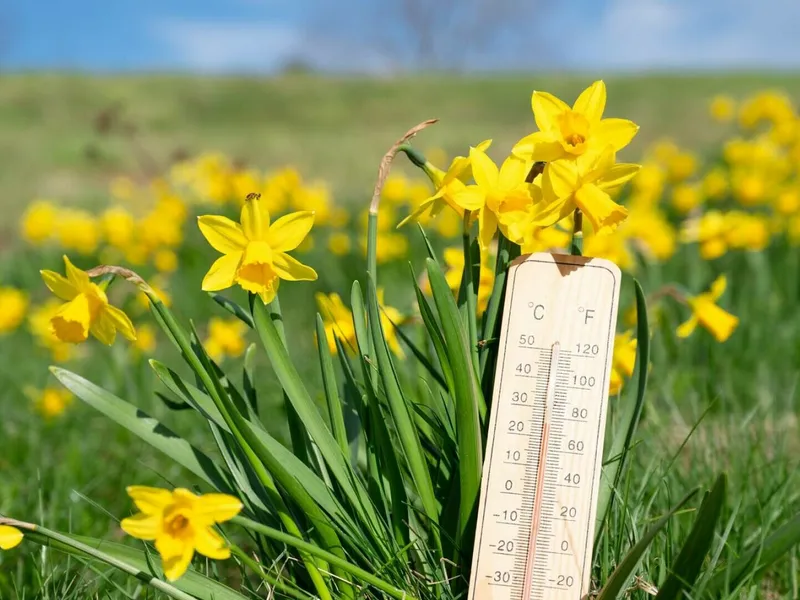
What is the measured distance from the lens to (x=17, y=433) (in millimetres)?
2900

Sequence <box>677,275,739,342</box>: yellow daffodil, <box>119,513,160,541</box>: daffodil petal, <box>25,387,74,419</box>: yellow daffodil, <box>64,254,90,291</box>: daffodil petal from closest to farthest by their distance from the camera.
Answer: <box>119,513,160,541</box>: daffodil petal < <box>64,254,90,291</box>: daffodil petal < <box>677,275,739,342</box>: yellow daffodil < <box>25,387,74,419</box>: yellow daffodil

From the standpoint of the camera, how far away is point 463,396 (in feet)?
3.92

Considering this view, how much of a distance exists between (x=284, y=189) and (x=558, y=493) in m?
4.08

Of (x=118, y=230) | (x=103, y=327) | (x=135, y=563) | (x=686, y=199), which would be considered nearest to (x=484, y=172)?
(x=103, y=327)

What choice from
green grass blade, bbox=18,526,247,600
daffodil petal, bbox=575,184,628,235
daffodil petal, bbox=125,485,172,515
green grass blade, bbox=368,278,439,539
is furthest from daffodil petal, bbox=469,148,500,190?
green grass blade, bbox=18,526,247,600

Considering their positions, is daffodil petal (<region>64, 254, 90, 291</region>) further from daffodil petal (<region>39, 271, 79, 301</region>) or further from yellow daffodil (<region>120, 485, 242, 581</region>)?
yellow daffodil (<region>120, 485, 242, 581</region>)

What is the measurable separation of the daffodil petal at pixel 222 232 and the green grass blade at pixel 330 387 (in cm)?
17

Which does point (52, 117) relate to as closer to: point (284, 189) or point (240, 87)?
point (240, 87)

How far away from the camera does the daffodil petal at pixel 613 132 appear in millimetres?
1166

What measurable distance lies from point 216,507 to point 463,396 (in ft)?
1.28

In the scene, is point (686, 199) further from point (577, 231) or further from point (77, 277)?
point (77, 277)

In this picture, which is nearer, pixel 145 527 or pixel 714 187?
pixel 145 527

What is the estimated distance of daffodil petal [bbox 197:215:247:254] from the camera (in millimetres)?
1188

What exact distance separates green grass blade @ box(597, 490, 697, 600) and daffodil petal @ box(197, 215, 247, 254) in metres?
0.66
